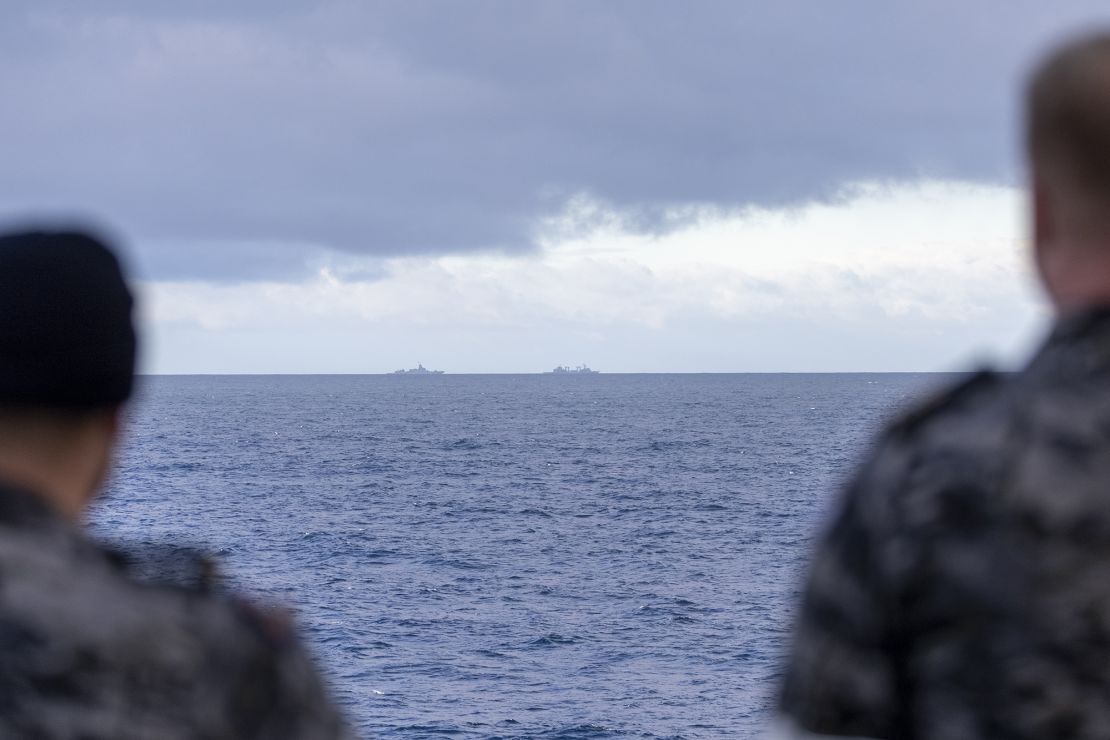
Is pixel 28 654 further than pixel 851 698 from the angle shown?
No

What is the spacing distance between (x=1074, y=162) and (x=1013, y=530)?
0.68 meters

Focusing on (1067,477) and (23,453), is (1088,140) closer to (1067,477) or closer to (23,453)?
(1067,477)

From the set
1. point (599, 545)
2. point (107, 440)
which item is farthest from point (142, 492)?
point (107, 440)

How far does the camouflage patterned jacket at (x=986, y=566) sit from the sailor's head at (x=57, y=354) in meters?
→ 1.44

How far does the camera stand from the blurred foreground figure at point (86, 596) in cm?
191

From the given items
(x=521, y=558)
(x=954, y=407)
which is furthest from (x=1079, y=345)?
(x=521, y=558)

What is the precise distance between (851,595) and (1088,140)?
93 cm

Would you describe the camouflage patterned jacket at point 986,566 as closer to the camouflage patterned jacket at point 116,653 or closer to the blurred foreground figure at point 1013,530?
the blurred foreground figure at point 1013,530

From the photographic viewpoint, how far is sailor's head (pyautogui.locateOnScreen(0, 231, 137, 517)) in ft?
6.85

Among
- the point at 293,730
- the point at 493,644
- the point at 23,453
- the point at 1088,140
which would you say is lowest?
the point at 493,644

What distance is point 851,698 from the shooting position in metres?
2.15

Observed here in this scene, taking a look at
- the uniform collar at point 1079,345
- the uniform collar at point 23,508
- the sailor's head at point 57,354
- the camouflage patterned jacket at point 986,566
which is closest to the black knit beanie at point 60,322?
the sailor's head at point 57,354

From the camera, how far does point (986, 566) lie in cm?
201

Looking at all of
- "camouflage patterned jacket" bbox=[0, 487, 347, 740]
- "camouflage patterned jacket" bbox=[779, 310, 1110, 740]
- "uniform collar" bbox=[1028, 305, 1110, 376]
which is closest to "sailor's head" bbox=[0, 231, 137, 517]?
"camouflage patterned jacket" bbox=[0, 487, 347, 740]
